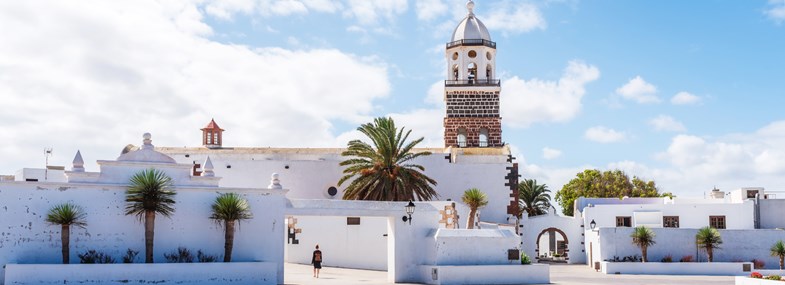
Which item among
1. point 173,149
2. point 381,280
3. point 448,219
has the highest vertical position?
point 173,149

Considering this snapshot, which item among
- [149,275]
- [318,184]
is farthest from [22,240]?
[318,184]

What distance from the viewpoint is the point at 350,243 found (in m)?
32.8

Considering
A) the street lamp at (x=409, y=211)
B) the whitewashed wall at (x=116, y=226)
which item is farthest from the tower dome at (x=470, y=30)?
the whitewashed wall at (x=116, y=226)

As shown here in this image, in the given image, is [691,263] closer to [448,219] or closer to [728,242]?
[728,242]

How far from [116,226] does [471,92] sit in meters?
26.8

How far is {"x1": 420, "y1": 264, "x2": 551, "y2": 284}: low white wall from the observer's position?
24516 mm

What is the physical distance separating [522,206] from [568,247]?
9.53 meters

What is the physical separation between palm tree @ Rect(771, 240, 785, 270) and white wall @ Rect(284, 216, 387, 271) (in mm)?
15610

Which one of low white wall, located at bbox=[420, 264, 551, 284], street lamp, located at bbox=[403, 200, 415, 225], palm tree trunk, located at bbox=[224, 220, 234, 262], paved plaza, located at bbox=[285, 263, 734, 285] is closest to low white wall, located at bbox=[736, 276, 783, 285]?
paved plaza, located at bbox=[285, 263, 734, 285]

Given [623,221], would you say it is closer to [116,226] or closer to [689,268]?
[689,268]

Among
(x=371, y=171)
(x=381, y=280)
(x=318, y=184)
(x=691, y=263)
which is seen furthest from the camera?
(x=318, y=184)

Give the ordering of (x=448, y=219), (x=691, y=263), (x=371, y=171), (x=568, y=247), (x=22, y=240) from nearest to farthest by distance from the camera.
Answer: (x=22, y=240)
(x=448, y=219)
(x=691, y=263)
(x=371, y=171)
(x=568, y=247)

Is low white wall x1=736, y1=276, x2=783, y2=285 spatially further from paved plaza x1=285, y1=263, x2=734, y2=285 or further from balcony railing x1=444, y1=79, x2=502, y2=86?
balcony railing x1=444, y1=79, x2=502, y2=86

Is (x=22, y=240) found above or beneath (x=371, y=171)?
beneath
